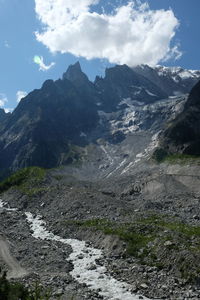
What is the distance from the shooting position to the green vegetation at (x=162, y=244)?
41.2 meters

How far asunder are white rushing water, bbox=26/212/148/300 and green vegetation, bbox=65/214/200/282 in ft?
15.1

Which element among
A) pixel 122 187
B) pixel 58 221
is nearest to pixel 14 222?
pixel 58 221

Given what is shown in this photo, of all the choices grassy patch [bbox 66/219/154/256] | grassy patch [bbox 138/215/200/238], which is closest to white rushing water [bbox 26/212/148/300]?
grassy patch [bbox 66/219/154/256]

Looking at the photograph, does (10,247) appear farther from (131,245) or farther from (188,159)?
(188,159)

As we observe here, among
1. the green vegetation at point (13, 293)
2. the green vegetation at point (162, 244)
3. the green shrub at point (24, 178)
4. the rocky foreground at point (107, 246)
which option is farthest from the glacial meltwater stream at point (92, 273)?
the green shrub at point (24, 178)

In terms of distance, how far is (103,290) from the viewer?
38.3m

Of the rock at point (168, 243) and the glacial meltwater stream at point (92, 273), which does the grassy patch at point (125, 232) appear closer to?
the rock at point (168, 243)

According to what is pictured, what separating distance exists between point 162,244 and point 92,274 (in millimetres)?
9684

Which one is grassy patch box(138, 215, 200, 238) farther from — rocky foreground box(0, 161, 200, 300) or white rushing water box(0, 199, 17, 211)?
white rushing water box(0, 199, 17, 211)

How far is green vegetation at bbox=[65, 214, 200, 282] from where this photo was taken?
4122 centimetres

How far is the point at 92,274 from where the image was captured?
43.8m

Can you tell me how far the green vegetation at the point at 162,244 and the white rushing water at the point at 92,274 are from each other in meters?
4.60

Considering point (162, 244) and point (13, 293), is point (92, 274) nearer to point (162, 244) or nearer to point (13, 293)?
point (162, 244)

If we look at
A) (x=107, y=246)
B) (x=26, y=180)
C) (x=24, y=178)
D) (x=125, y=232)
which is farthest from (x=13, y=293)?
(x=24, y=178)
